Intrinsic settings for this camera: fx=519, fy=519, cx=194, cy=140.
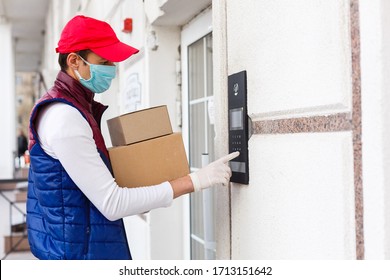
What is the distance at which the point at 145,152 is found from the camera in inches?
70.4

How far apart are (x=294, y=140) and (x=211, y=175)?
0.37 metres

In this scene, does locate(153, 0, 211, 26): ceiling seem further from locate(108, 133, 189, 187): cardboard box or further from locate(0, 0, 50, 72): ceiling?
locate(0, 0, 50, 72): ceiling

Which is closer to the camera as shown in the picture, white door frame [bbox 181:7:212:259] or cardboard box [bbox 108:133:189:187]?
cardboard box [bbox 108:133:189:187]

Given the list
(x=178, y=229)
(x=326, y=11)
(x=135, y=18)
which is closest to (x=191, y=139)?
(x=178, y=229)

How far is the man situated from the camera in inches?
64.0

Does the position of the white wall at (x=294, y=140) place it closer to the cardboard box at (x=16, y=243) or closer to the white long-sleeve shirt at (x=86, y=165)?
the white long-sleeve shirt at (x=86, y=165)

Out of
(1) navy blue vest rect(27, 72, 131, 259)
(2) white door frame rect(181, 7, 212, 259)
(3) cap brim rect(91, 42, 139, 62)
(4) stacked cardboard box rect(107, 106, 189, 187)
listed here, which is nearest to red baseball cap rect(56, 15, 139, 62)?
(3) cap brim rect(91, 42, 139, 62)

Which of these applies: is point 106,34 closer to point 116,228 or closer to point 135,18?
point 116,228

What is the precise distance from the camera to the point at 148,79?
10.1 ft

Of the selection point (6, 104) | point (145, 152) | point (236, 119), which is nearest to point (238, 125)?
point (236, 119)

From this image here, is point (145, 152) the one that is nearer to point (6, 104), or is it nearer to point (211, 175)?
point (211, 175)

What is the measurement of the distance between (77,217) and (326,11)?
990 mm

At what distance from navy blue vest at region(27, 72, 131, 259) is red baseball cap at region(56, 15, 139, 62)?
0.38ft

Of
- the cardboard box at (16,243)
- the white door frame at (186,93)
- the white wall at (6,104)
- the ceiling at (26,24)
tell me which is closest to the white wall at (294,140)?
the white door frame at (186,93)
